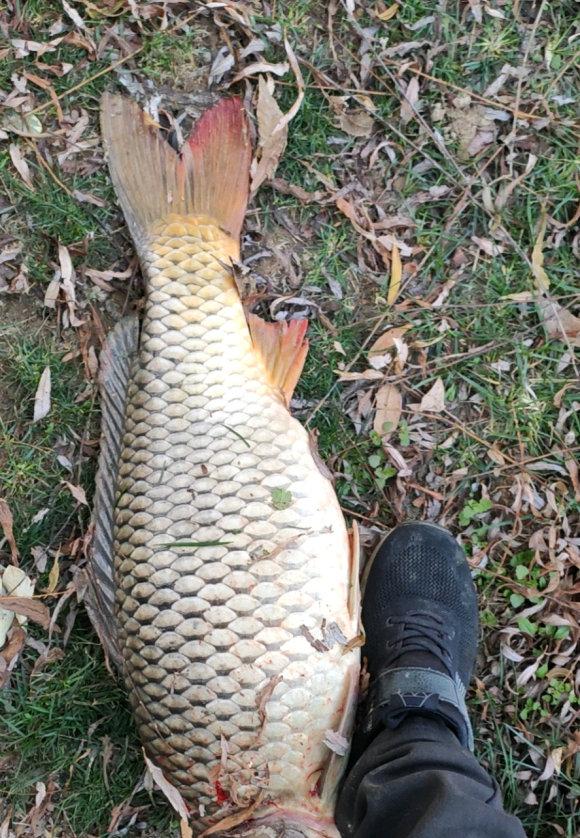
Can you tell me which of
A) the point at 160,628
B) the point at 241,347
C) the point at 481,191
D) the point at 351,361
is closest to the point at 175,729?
the point at 160,628

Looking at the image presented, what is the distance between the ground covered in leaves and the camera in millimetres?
2197

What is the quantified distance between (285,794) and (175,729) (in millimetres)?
289

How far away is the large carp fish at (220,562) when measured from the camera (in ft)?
5.52

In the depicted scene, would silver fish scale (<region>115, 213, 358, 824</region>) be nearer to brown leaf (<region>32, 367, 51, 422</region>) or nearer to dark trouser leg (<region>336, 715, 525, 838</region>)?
dark trouser leg (<region>336, 715, 525, 838</region>)

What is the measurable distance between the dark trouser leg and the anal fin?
2.15 ft

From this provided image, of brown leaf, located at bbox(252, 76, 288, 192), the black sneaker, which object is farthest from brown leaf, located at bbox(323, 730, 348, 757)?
brown leaf, located at bbox(252, 76, 288, 192)

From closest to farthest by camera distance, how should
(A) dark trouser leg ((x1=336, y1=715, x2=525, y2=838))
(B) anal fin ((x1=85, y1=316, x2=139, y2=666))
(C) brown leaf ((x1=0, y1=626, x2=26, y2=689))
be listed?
1. (A) dark trouser leg ((x1=336, y1=715, x2=525, y2=838))
2. (B) anal fin ((x1=85, y1=316, x2=139, y2=666))
3. (C) brown leaf ((x1=0, y1=626, x2=26, y2=689))

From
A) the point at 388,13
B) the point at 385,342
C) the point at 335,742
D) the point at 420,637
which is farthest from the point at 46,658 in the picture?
the point at 388,13

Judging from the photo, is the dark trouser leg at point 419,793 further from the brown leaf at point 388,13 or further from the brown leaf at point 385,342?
the brown leaf at point 388,13

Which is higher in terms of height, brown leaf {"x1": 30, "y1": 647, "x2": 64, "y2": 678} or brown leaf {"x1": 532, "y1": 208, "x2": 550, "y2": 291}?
brown leaf {"x1": 532, "y1": 208, "x2": 550, "y2": 291}

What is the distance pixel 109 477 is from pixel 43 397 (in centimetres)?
44

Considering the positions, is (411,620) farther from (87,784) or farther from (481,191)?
(481,191)

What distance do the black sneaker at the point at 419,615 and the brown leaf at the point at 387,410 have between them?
0.28 meters

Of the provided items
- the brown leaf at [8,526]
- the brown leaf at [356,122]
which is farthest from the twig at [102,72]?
the brown leaf at [8,526]
